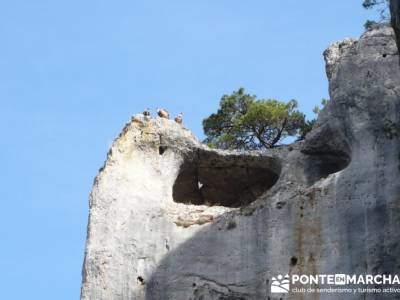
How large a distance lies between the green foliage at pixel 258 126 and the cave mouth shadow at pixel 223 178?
13.5ft

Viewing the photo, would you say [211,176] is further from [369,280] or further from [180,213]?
[369,280]

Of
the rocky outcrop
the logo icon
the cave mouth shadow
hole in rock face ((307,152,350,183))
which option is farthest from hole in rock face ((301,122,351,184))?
the rocky outcrop

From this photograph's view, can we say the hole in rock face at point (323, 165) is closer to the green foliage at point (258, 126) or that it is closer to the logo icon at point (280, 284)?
the logo icon at point (280, 284)

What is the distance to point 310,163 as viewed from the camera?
29.9m

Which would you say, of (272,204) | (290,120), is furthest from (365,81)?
(290,120)

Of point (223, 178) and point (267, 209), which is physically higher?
point (223, 178)

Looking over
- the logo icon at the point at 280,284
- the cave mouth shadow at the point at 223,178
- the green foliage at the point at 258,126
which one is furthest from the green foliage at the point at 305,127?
the logo icon at the point at 280,284

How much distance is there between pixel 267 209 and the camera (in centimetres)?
2862

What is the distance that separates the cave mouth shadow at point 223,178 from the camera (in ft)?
103

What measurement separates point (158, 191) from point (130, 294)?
275 centimetres

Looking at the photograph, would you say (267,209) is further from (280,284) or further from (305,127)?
(305,127)

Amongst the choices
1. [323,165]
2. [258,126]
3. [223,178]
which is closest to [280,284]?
[323,165]

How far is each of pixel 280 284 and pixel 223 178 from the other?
4891 millimetres

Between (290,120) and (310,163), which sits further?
(290,120)
